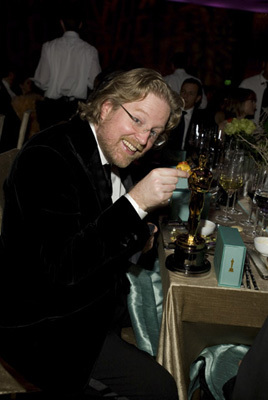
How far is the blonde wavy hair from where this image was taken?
1.40 metres

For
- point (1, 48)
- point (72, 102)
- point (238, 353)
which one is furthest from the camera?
point (1, 48)

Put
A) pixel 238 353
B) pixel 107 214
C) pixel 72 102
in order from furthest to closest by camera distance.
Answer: pixel 72 102 < pixel 238 353 < pixel 107 214

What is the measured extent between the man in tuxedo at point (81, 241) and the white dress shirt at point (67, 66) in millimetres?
3829

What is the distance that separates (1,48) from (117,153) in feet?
23.2

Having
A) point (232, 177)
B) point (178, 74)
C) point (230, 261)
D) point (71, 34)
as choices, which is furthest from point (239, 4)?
point (230, 261)

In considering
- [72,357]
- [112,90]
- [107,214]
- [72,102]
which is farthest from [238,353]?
[72,102]

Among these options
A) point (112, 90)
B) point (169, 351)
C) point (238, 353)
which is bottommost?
point (238, 353)

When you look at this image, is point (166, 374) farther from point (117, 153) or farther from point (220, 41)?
point (220, 41)

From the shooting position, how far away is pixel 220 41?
26.1ft

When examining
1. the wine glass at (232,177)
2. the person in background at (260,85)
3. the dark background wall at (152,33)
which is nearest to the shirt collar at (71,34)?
the person in background at (260,85)

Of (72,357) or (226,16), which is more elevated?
(226,16)

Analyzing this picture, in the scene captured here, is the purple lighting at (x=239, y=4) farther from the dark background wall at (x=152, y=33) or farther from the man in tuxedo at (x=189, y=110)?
the man in tuxedo at (x=189, y=110)

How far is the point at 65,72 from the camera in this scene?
5078mm

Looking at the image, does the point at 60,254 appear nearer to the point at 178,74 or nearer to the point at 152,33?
the point at 178,74
